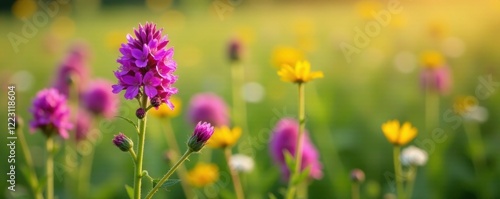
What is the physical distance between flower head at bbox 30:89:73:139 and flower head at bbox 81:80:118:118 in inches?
34.7

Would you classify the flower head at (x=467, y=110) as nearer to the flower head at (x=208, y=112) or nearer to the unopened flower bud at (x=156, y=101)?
the flower head at (x=208, y=112)

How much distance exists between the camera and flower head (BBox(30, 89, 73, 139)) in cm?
180

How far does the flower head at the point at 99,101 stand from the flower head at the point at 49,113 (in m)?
0.88

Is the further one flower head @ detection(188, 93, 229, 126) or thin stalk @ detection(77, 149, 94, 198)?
flower head @ detection(188, 93, 229, 126)

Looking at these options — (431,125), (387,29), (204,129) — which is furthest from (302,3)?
(204,129)

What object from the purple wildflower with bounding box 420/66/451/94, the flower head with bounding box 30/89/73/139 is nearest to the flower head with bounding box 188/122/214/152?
the flower head with bounding box 30/89/73/139

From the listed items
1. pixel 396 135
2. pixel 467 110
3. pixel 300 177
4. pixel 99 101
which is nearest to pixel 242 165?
pixel 396 135

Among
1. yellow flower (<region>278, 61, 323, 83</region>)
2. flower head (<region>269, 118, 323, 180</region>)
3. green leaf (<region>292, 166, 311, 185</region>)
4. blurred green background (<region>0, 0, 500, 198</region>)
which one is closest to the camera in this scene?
green leaf (<region>292, 166, 311, 185</region>)

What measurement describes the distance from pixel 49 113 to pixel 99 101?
0.91 metres

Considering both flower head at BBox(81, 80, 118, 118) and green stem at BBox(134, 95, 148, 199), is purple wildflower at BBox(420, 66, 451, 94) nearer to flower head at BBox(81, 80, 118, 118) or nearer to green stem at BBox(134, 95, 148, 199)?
flower head at BBox(81, 80, 118, 118)

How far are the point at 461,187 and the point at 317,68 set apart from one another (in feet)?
7.70

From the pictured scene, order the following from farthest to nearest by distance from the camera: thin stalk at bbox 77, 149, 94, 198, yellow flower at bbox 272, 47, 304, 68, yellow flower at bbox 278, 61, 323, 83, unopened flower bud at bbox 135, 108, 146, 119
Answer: yellow flower at bbox 272, 47, 304, 68 → thin stalk at bbox 77, 149, 94, 198 → yellow flower at bbox 278, 61, 323, 83 → unopened flower bud at bbox 135, 108, 146, 119

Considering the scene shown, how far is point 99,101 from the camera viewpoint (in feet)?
8.96

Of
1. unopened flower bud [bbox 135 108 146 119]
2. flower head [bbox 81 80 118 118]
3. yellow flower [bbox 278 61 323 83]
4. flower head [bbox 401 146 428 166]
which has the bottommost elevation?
flower head [bbox 401 146 428 166]
